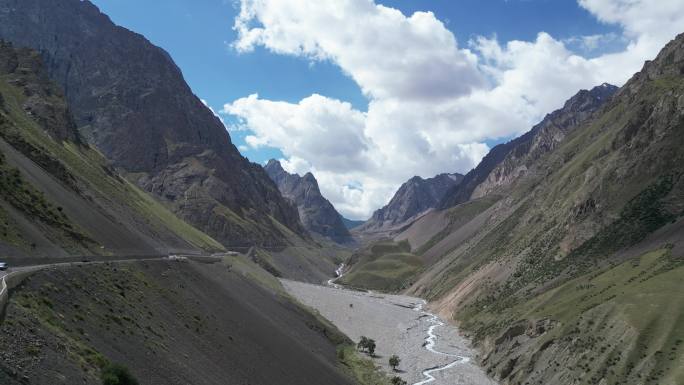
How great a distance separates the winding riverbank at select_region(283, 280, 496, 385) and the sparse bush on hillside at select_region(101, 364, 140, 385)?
5284cm

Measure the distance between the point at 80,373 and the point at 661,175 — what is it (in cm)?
11820

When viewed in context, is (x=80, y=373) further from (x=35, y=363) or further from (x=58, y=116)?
(x=58, y=116)

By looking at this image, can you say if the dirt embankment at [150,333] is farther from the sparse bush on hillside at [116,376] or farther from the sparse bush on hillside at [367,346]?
the sparse bush on hillside at [367,346]

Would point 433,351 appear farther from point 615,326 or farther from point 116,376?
point 116,376

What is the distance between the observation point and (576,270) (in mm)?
106625

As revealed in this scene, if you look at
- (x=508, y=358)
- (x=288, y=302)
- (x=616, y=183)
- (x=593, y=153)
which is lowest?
(x=288, y=302)

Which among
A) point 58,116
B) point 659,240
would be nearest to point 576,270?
point 659,240

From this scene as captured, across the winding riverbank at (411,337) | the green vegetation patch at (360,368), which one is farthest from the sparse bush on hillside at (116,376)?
the winding riverbank at (411,337)

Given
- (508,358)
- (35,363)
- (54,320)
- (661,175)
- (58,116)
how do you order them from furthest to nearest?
(58,116) < (661,175) < (508,358) < (54,320) < (35,363)

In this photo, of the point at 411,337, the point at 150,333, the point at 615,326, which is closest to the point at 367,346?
the point at 411,337

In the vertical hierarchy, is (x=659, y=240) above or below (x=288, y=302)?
above

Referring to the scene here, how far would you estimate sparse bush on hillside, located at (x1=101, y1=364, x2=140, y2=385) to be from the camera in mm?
28531

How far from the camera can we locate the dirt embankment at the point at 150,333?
27125 millimetres

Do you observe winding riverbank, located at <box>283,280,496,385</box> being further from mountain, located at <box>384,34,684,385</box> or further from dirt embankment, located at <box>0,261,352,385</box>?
dirt embankment, located at <box>0,261,352,385</box>
